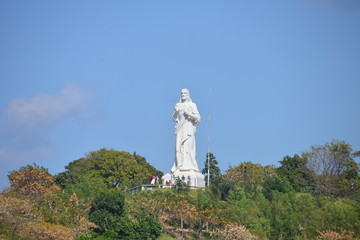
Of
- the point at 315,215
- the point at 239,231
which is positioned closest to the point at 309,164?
the point at 315,215

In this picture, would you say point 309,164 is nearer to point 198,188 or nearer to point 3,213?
point 198,188

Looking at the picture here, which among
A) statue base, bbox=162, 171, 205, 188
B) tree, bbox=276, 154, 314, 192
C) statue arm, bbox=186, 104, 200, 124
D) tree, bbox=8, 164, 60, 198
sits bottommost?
tree, bbox=8, 164, 60, 198

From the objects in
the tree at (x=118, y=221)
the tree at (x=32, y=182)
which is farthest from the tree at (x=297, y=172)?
the tree at (x=32, y=182)

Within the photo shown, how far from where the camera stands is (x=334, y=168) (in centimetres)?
4444

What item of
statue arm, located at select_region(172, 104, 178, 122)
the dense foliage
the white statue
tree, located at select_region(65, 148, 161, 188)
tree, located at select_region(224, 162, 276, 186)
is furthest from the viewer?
tree, located at select_region(65, 148, 161, 188)

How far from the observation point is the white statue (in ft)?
138

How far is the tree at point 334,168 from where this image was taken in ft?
141

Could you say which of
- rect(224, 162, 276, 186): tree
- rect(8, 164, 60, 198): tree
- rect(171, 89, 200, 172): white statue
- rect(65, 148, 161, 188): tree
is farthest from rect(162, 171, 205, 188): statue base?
rect(65, 148, 161, 188): tree

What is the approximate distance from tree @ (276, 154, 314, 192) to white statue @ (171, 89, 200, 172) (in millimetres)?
5724

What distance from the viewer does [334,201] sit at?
37875mm

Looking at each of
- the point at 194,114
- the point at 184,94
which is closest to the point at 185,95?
the point at 184,94

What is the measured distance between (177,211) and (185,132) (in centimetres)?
847

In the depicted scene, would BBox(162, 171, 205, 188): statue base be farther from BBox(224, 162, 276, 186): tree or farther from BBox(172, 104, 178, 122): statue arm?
BBox(224, 162, 276, 186): tree

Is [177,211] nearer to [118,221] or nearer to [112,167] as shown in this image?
[118,221]
